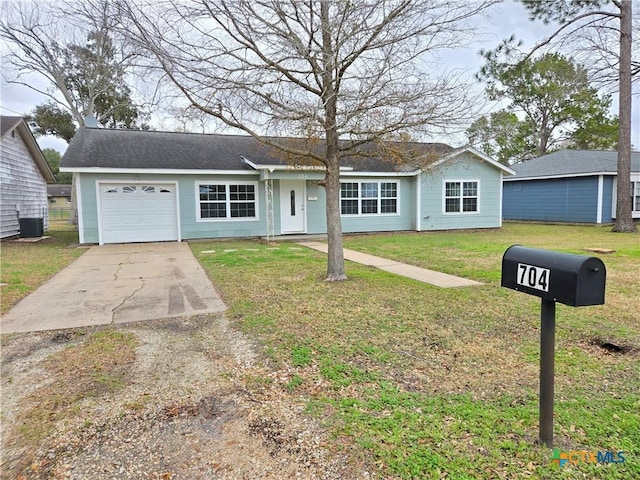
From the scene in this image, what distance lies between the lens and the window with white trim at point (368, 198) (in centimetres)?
1495

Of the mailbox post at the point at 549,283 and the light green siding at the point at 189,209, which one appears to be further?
the light green siding at the point at 189,209

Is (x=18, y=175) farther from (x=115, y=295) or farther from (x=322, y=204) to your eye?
(x=115, y=295)

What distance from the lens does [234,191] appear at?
1376 cm

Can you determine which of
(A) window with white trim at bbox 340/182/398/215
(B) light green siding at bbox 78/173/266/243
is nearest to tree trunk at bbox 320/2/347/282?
(B) light green siding at bbox 78/173/266/243

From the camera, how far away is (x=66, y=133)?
28078 millimetres

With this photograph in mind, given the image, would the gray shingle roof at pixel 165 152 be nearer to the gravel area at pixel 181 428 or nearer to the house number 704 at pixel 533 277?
the gravel area at pixel 181 428

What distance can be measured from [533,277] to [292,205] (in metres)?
12.7

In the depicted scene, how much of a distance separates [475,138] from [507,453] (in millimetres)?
5345

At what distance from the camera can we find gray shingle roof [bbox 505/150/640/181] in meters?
18.2

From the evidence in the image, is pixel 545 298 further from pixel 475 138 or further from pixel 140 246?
pixel 140 246

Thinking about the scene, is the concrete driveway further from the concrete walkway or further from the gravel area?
the concrete walkway

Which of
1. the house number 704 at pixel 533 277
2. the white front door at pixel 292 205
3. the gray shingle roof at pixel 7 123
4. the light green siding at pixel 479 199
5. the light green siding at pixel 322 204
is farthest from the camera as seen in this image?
the light green siding at pixel 479 199

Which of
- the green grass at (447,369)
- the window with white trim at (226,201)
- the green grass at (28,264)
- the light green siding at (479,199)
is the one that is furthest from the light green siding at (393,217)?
the green grass at (28,264)

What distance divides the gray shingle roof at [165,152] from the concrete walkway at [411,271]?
11.8 ft
